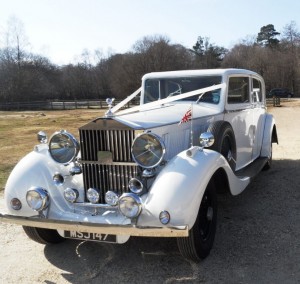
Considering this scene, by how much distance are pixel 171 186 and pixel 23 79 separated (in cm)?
5748

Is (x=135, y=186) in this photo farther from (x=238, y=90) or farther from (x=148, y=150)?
(x=238, y=90)

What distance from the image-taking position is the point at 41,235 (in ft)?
14.0

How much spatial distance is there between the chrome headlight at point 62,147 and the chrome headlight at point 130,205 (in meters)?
1.02

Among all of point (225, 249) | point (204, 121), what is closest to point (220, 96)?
point (204, 121)

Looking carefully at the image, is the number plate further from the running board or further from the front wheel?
the running board

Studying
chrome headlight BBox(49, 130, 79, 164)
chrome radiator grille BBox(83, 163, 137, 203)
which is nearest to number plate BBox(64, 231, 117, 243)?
chrome radiator grille BBox(83, 163, 137, 203)

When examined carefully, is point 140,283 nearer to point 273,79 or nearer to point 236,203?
point 236,203

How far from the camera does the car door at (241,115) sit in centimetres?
568

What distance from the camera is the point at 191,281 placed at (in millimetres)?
3502

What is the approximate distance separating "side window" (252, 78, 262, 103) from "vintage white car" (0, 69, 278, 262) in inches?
81.0

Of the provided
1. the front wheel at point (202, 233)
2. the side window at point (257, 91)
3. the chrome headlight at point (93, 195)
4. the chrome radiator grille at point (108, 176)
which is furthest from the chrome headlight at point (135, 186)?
the side window at point (257, 91)

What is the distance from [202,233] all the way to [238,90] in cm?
285

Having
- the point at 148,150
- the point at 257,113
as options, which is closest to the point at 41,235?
the point at 148,150

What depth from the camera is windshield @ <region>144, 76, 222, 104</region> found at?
5598 millimetres
